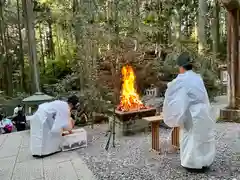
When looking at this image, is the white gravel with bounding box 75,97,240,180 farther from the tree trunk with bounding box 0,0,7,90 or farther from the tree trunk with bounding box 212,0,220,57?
the tree trunk with bounding box 0,0,7,90

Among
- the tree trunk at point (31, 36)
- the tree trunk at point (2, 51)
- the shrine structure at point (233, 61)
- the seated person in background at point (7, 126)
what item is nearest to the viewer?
the shrine structure at point (233, 61)

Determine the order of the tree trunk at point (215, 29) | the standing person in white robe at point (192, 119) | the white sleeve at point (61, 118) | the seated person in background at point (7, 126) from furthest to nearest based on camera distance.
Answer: the tree trunk at point (215, 29)
the seated person in background at point (7, 126)
the white sleeve at point (61, 118)
the standing person in white robe at point (192, 119)

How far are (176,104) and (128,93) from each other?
8.89ft

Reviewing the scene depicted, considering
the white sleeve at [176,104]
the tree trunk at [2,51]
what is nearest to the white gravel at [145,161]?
the white sleeve at [176,104]

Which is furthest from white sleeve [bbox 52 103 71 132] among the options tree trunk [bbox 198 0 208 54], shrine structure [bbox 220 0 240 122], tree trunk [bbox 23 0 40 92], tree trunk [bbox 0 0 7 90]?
tree trunk [bbox 0 0 7 90]

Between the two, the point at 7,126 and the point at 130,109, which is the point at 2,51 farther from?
the point at 130,109

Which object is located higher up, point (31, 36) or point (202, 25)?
point (202, 25)

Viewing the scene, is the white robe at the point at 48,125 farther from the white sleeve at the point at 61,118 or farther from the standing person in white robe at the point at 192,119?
the standing person in white robe at the point at 192,119

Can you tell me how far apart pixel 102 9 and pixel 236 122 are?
6297mm

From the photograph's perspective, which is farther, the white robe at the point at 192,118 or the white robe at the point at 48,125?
the white robe at the point at 48,125

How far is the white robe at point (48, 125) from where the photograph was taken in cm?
469

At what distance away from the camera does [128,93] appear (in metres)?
6.27

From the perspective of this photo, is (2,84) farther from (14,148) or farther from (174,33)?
(14,148)

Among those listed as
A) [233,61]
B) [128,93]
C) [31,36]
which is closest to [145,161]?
[128,93]
